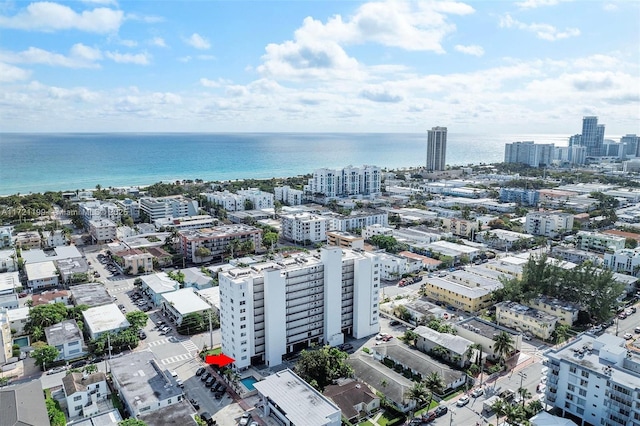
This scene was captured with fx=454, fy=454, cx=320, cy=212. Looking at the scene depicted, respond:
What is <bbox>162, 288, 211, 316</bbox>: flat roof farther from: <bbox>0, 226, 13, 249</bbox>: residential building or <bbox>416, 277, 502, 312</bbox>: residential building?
<bbox>0, 226, 13, 249</bbox>: residential building

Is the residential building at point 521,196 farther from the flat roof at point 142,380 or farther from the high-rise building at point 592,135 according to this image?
the high-rise building at point 592,135

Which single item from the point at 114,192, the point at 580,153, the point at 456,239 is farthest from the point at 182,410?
the point at 580,153

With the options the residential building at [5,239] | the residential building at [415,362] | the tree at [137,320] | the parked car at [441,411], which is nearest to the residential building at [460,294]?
the residential building at [415,362]

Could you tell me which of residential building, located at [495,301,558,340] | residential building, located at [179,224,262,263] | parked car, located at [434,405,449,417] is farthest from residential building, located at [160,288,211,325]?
residential building, located at [495,301,558,340]

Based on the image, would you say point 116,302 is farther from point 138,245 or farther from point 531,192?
point 531,192

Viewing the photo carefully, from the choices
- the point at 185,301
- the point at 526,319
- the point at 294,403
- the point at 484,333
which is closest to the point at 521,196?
the point at 526,319

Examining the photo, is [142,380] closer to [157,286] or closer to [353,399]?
[353,399]
